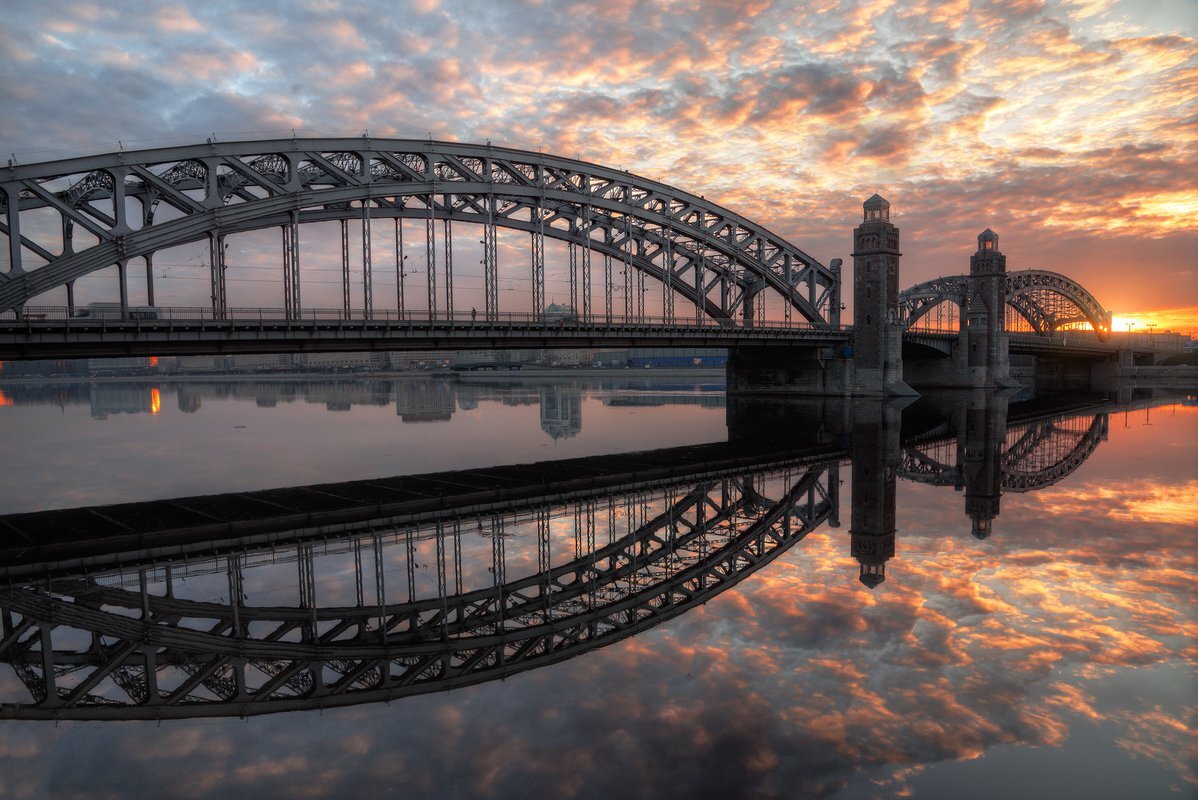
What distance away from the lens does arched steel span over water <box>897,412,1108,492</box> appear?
2486 cm

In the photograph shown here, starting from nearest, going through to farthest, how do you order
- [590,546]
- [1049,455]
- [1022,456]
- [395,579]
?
[395,579] < [590,546] < [1022,456] < [1049,455]

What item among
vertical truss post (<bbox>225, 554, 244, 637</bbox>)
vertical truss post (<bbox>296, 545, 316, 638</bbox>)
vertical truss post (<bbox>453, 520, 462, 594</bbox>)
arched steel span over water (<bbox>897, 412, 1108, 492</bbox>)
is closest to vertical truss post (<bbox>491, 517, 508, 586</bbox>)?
vertical truss post (<bbox>453, 520, 462, 594</bbox>)

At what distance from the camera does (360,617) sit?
39.7 feet

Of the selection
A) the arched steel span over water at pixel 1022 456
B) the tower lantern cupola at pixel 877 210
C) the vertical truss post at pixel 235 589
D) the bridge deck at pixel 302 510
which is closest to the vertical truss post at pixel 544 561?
the bridge deck at pixel 302 510

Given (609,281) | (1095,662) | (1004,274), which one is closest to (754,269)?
(609,281)

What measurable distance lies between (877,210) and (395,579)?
6564 centimetres

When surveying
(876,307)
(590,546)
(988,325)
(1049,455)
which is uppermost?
(876,307)

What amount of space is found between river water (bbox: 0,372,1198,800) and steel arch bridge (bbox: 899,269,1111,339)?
7148cm

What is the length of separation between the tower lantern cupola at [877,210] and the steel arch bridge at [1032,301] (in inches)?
729

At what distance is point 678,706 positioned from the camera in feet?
28.3

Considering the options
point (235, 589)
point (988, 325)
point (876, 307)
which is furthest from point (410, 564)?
point (988, 325)

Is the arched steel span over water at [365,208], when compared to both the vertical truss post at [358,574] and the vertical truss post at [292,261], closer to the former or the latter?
the vertical truss post at [292,261]

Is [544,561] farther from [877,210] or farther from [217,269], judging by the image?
[877,210]

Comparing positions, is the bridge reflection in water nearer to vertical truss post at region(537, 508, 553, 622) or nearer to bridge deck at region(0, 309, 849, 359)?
vertical truss post at region(537, 508, 553, 622)
